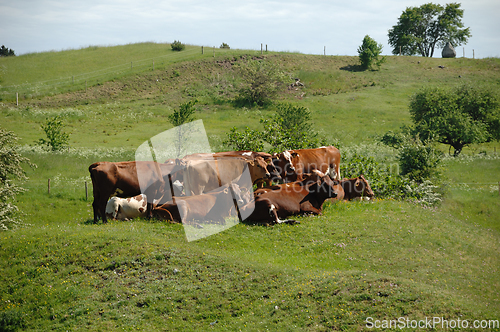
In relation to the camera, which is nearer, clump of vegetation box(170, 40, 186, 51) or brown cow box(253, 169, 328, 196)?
brown cow box(253, 169, 328, 196)

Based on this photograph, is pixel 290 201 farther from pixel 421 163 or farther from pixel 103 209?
pixel 421 163

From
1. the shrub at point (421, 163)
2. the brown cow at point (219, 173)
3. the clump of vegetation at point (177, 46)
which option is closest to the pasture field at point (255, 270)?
the shrub at point (421, 163)

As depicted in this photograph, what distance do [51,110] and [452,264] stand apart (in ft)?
161

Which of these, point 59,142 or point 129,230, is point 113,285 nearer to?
point 129,230

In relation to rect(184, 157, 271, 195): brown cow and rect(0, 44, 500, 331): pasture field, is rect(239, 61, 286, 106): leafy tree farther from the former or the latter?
rect(184, 157, 271, 195): brown cow

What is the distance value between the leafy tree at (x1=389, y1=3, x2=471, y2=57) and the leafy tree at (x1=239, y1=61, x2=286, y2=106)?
151ft

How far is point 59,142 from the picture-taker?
3262 cm

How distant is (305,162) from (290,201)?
419 centimetres

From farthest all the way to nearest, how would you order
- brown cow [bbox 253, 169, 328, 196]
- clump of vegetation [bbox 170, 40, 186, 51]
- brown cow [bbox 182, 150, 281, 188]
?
clump of vegetation [bbox 170, 40, 186, 51]
brown cow [bbox 182, 150, 281, 188]
brown cow [bbox 253, 169, 328, 196]

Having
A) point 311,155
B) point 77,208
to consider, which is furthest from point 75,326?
point 77,208

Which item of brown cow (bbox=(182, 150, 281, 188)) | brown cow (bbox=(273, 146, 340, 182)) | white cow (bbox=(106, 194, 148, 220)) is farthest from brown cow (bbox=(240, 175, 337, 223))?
white cow (bbox=(106, 194, 148, 220))

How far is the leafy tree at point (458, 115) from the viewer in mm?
36812

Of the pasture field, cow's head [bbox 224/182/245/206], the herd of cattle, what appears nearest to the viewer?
the pasture field

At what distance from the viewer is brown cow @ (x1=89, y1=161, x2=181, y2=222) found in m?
14.6
